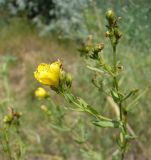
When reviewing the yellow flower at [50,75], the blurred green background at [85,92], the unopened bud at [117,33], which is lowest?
the blurred green background at [85,92]

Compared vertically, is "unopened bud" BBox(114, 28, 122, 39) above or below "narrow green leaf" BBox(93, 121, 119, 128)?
above

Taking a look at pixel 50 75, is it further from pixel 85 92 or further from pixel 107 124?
pixel 85 92

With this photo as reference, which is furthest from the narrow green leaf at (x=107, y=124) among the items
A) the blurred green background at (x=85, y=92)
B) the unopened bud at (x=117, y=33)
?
the unopened bud at (x=117, y=33)

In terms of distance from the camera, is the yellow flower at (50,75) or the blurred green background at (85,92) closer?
the yellow flower at (50,75)

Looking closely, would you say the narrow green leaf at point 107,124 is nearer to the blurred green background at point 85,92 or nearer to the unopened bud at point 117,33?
the blurred green background at point 85,92

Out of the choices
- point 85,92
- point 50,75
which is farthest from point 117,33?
point 85,92

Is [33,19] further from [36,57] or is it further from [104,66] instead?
[104,66]

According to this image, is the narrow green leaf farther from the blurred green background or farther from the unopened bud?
the unopened bud

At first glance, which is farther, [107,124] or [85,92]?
[85,92]

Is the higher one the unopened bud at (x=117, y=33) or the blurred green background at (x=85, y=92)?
the unopened bud at (x=117, y=33)

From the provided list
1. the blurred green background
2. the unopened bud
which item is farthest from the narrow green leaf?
the unopened bud

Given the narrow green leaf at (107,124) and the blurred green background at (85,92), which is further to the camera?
the blurred green background at (85,92)

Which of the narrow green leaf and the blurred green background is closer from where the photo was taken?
the narrow green leaf
